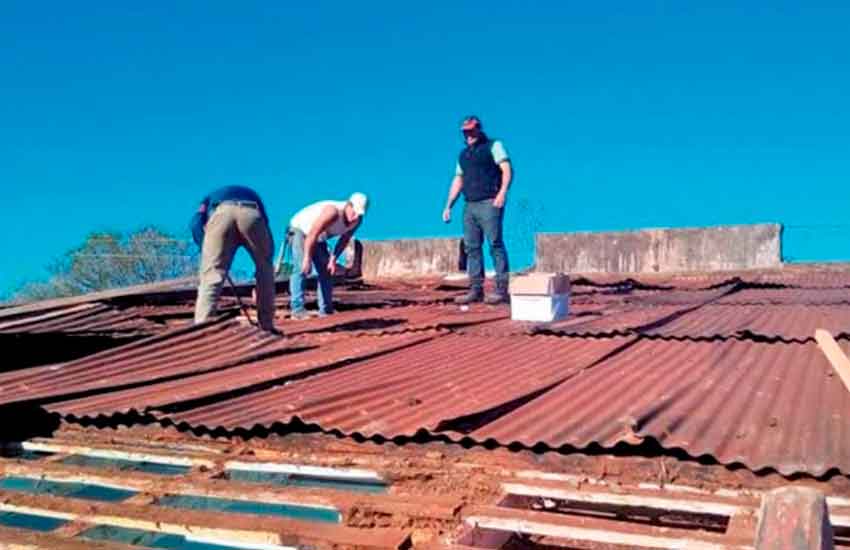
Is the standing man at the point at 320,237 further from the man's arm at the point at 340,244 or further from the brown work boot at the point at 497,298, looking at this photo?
the brown work boot at the point at 497,298

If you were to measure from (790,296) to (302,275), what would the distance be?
14.1 feet

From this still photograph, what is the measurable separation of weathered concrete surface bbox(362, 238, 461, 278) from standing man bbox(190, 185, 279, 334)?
20.3ft

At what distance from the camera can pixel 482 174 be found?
6973 mm

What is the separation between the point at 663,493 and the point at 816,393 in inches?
47.6

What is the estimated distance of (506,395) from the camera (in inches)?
129

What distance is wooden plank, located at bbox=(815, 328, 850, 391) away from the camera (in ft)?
10.7

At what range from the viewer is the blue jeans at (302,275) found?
22.5 ft

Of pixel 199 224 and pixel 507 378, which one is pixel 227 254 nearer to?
pixel 199 224

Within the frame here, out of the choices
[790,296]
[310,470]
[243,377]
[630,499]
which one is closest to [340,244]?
[243,377]

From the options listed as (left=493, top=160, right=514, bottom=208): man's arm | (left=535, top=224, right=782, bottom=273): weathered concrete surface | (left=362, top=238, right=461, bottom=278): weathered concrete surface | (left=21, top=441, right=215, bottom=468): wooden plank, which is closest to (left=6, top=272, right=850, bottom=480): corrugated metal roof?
(left=21, top=441, right=215, bottom=468): wooden plank

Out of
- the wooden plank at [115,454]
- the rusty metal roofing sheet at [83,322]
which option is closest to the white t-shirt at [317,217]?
the rusty metal roofing sheet at [83,322]

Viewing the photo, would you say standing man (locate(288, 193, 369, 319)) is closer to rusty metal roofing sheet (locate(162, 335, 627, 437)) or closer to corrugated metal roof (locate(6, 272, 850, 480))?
corrugated metal roof (locate(6, 272, 850, 480))

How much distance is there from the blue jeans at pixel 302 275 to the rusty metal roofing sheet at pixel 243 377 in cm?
158

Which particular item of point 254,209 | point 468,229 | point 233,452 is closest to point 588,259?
point 468,229
